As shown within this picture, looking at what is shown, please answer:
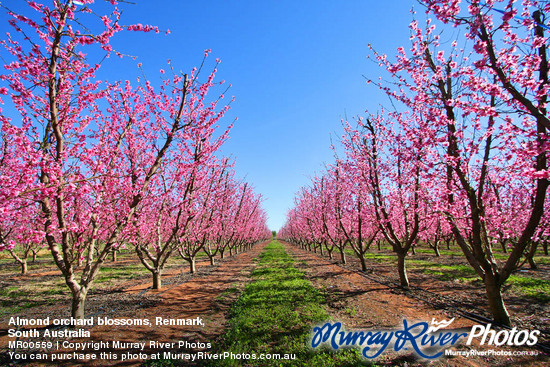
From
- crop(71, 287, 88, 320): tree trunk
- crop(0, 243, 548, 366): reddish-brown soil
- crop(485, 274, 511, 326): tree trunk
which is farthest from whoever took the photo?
crop(71, 287, 88, 320): tree trunk

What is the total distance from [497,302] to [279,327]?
590cm

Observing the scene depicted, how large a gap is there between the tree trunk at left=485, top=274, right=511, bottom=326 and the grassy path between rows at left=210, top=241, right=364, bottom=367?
14.3ft

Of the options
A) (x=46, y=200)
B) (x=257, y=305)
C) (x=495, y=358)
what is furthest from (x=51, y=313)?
(x=495, y=358)

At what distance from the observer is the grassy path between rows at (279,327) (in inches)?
201

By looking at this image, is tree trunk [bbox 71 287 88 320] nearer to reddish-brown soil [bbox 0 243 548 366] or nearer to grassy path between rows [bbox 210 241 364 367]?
reddish-brown soil [bbox 0 243 548 366]

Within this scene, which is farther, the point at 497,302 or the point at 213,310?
the point at 213,310

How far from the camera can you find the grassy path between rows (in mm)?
5098

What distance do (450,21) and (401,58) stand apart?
1.98 metres

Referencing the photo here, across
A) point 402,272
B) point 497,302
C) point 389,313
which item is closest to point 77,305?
point 389,313

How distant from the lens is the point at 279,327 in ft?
22.2

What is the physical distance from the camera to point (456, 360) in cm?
500

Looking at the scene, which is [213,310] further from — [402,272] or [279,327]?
[402,272]

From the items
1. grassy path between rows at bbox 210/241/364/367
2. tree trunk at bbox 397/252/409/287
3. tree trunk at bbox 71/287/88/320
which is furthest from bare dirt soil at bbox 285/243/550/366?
tree trunk at bbox 71/287/88/320

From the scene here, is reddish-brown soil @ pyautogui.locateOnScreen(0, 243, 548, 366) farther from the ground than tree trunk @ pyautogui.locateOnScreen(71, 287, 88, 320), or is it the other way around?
tree trunk @ pyautogui.locateOnScreen(71, 287, 88, 320)
